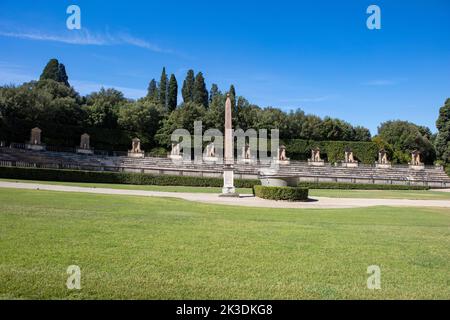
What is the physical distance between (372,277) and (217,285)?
2.51 meters

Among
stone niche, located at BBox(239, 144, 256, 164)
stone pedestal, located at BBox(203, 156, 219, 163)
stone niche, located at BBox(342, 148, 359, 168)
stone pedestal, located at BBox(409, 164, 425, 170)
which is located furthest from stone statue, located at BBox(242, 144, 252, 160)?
stone pedestal, located at BBox(409, 164, 425, 170)

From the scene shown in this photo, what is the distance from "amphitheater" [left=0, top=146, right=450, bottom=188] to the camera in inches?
1599

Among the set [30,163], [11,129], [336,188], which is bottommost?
[336,188]

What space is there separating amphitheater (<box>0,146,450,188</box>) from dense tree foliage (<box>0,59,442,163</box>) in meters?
9.69

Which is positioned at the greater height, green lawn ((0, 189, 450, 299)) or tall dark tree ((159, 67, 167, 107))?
tall dark tree ((159, 67, 167, 107))

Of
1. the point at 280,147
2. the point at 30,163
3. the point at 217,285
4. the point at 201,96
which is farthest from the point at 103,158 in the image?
the point at 217,285

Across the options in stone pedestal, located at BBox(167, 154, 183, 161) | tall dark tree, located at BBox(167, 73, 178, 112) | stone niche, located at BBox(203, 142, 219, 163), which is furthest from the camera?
tall dark tree, located at BBox(167, 73, 178, 112)

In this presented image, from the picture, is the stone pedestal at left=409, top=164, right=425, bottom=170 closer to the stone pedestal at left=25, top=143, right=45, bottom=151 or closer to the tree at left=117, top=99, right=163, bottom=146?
the tree at left=117, top=99, right=163, bottom=146

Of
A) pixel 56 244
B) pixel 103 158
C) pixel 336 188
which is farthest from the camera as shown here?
pixel 103 158

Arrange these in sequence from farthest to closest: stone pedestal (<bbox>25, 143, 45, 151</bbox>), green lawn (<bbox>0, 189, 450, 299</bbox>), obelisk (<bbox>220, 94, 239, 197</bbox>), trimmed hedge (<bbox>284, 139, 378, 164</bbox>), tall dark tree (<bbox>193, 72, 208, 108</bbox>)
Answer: tall dark tree (<bbox>193, 72, 208, 108</bbox>)
trimmed hedge (<bbox>284, 139, 378, 164</bbox>)
stone pedestal (<bbox>25, 143, 45, 151</bbox>)
obelisk (<bbox>220, 94, 239, 197</bbox>)
green lawn (<bbox>0, 189, 450, 299</bbox>)

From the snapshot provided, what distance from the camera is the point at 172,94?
7825cm

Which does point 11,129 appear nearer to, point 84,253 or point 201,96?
point 201,96

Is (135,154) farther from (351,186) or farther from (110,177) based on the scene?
(351,186)

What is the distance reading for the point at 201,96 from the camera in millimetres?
78562
